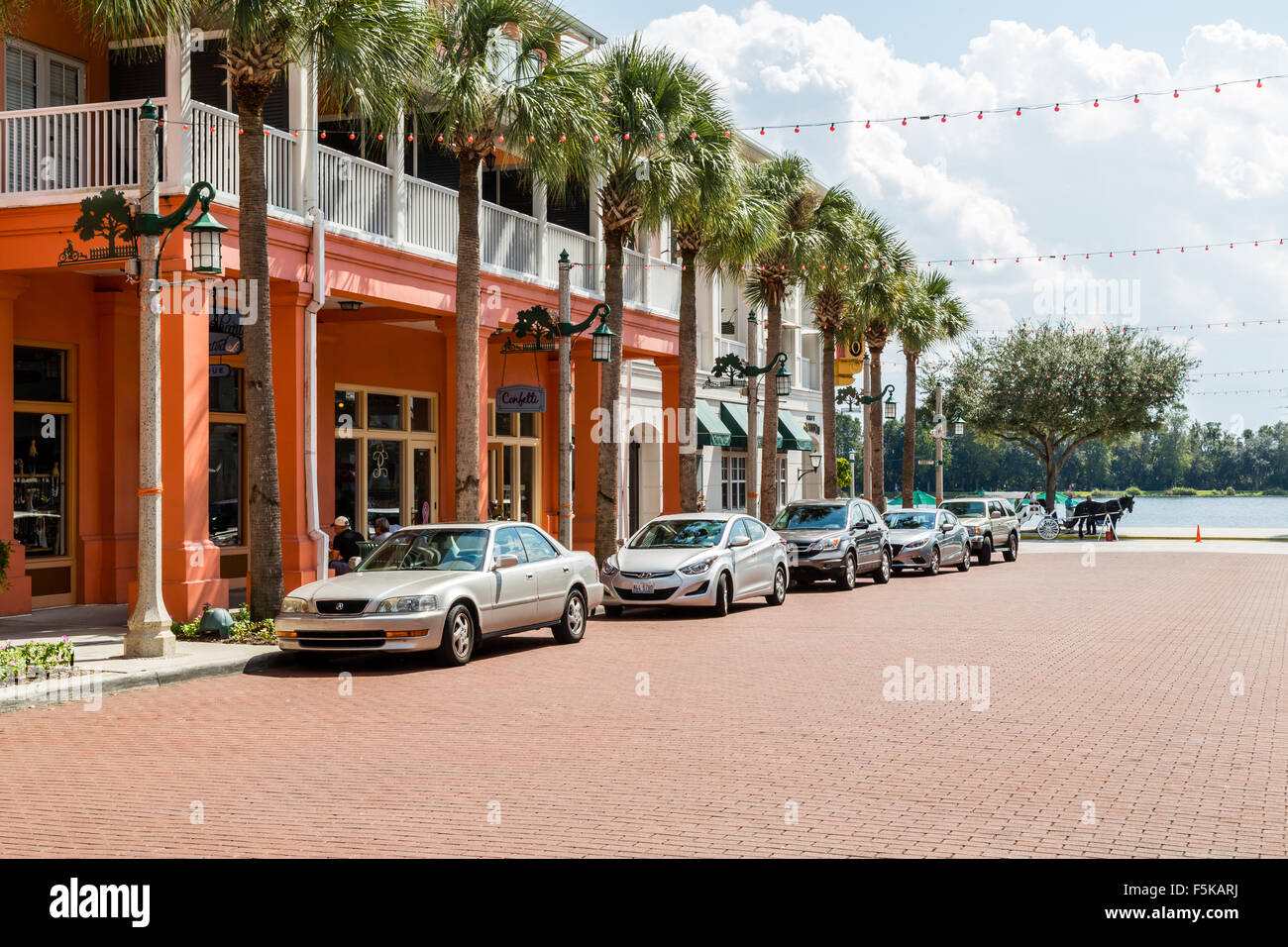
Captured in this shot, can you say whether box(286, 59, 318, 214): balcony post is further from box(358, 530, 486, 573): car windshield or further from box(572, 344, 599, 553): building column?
box(572, 344, 599, 553): building column

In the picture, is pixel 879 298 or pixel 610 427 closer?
pixel 610 427

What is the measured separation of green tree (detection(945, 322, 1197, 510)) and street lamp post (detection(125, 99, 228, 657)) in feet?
150

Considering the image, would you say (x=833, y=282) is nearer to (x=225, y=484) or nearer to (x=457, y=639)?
(x=225, y=484)

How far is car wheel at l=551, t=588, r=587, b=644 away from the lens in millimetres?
15883

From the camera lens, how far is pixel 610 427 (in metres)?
23.4

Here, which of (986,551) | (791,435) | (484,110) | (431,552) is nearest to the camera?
(431,552)

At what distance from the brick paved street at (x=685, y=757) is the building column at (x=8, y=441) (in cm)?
629

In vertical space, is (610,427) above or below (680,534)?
above

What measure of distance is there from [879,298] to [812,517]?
12020 millimetres

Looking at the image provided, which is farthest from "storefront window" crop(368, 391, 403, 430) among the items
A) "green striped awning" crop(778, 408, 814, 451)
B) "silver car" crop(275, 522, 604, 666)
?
"green striped awning" crop(778, 408, 814, 451)

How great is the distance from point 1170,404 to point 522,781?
52000mm

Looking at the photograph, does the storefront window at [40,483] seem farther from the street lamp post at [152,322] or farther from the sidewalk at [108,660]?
the street lamp post at [152,322]

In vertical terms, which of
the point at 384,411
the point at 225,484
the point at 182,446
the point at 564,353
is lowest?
the point at 225,484

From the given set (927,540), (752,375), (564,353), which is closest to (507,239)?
(564,353)
